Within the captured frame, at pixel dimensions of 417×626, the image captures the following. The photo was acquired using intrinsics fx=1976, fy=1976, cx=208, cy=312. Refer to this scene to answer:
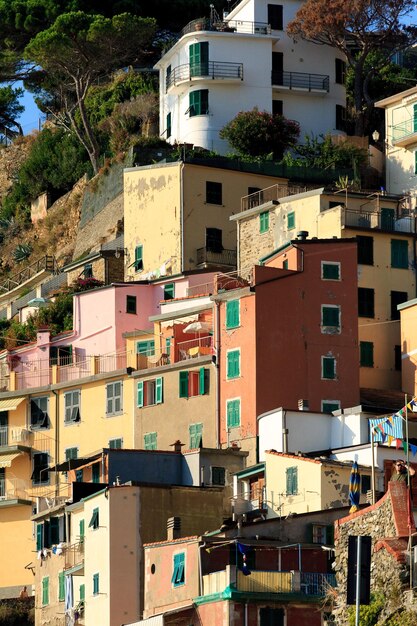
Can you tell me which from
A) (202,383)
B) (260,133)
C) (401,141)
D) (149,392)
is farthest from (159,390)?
(260,133)

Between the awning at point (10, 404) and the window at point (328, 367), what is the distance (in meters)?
12.3

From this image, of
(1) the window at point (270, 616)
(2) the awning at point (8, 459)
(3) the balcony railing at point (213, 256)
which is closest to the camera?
(1) the window at point (270, 616)

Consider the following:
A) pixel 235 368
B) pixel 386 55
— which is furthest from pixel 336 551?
pixel 386 55

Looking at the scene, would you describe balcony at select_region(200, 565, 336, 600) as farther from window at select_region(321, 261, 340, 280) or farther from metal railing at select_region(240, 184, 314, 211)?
metal railing at select_region(240, 184, 314, 211)

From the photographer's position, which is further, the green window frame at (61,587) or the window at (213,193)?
the window at (213,193)

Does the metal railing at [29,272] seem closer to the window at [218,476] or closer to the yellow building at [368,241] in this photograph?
the yellow building at [368,241]

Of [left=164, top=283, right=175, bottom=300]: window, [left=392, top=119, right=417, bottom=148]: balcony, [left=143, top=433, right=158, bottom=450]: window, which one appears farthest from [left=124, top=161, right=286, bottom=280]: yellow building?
[left=143, top=433, right=158, bottom=450]: window

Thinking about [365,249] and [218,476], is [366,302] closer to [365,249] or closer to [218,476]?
[365,249]

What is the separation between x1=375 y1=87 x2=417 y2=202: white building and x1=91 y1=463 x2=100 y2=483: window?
2338 centimetres

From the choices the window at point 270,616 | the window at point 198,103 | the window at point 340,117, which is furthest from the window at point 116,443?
the window at point 340,117

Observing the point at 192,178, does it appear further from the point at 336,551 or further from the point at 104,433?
the point at 336,551

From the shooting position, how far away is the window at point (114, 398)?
216ft

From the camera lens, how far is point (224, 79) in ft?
279

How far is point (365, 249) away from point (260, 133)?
17446 mm
